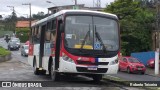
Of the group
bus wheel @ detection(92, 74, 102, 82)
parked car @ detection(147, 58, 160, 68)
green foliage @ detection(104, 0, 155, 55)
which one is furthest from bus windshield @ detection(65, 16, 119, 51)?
green foliage @ detection(104, 0, 155, 55)

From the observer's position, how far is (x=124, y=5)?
175ft

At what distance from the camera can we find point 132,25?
50688mm

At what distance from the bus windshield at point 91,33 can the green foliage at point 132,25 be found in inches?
1255

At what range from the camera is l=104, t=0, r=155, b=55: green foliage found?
168 ft

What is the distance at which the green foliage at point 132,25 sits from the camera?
5131 centimetres

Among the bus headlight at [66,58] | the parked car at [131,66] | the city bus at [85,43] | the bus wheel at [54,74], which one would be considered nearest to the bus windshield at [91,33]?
the city bus at [85,43]

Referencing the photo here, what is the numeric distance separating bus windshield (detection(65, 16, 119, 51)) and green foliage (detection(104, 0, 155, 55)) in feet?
105

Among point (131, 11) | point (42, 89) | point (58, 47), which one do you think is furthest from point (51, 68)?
point (131, 11)

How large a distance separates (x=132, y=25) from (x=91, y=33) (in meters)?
32.7

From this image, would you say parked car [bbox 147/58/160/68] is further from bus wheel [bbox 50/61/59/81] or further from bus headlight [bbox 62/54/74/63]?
bus headlight [bbox 62/54/74/63]

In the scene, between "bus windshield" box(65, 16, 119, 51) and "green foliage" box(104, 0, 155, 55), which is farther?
"green foliage" box(104, 0, 155, 55)

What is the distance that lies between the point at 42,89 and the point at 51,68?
16.1ft

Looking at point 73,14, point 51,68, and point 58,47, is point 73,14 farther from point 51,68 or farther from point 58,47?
point 51,68

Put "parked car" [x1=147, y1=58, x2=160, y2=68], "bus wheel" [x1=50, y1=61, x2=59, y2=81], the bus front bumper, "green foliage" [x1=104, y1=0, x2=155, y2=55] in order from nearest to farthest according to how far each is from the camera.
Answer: the bus front bumper, "bus wheel" [x1=50, y1=61, x2=59, y2=81], "parked car" [x1=147, y1=58, x2=160, y2=68], "green foliage" [x1=104, y1=0, x2=155, y2=55]
